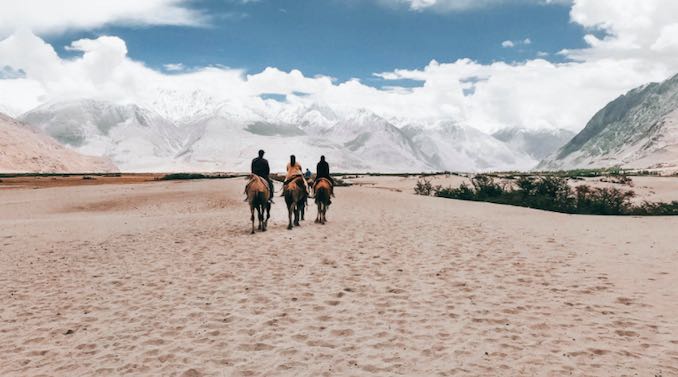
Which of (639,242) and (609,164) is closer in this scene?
(639,242)

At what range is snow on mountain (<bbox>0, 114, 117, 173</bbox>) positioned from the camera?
5468 inches

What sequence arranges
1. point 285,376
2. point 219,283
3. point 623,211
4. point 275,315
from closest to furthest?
point 285,376
point 275,315
point 219,283
point 623,211

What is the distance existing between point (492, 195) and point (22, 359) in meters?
29.1

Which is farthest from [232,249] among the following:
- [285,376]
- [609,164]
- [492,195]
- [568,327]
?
[609,164]

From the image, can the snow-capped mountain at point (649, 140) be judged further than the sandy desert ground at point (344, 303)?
Yes

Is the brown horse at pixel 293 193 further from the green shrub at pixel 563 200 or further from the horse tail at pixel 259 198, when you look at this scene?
the green shrub at pixel 563 200

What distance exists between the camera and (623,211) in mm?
22047

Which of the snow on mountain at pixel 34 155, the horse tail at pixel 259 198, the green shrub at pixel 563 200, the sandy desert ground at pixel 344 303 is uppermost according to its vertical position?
the snow on mountain at pixel 34 155

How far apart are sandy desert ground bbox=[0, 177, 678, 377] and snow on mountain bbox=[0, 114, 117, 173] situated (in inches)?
5652

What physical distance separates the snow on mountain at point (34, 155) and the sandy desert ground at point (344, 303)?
471ft

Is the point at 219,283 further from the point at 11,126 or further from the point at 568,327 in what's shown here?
the point at 11,126

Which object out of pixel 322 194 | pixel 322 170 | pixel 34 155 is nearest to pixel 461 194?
pixel 322 170

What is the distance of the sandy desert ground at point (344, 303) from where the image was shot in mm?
6035

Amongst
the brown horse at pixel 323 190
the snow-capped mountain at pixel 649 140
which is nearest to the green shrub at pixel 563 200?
the brown horse at pixel 323 190
